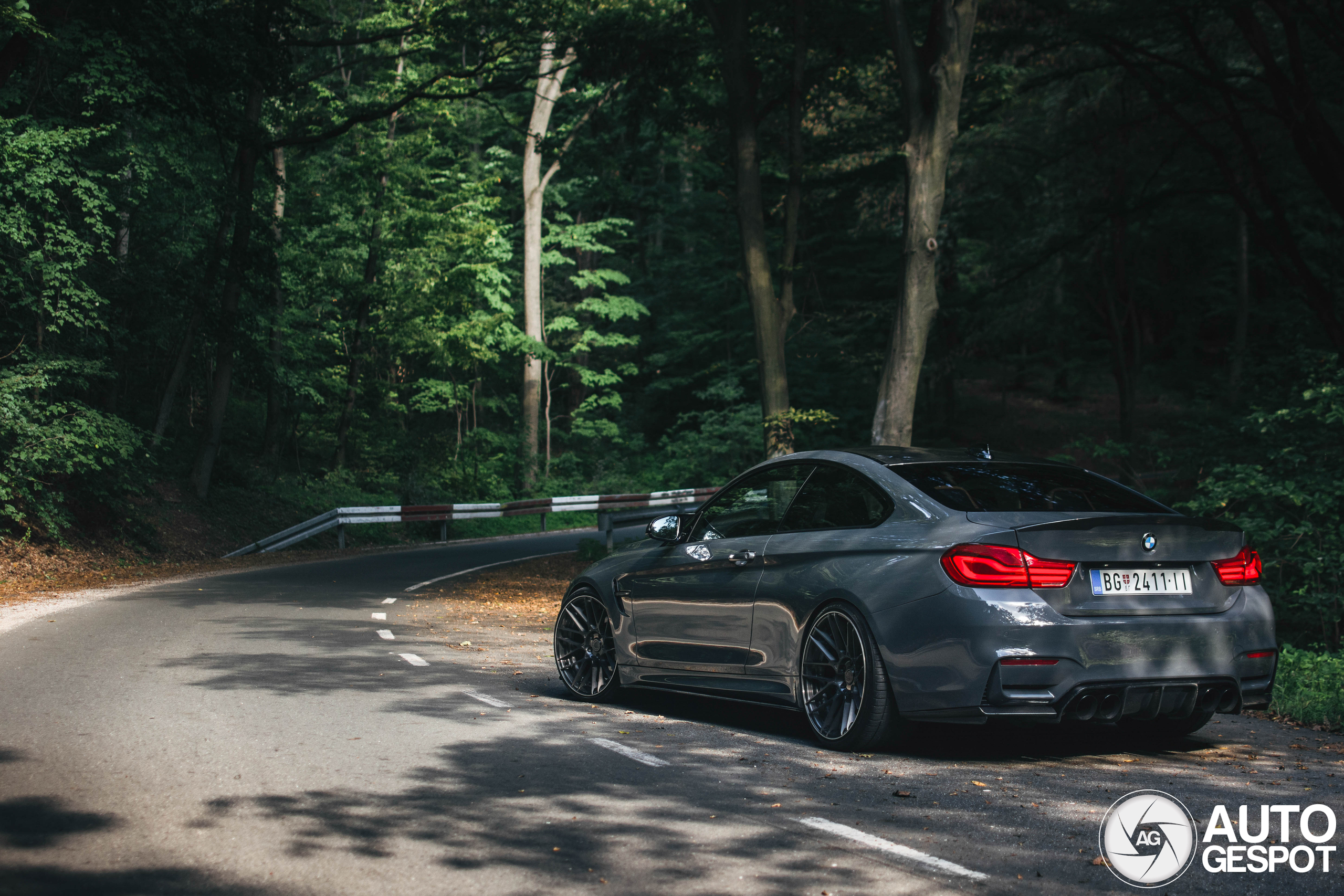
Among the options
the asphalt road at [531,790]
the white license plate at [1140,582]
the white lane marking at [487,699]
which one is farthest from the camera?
the white lane marking at [487,699]

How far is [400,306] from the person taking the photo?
33.7m

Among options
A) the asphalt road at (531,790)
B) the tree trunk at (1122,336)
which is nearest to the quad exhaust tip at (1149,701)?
the asphalt road at (531,790)

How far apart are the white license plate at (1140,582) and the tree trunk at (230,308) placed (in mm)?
21715

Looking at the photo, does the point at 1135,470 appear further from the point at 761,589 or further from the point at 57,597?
the point at 57,597

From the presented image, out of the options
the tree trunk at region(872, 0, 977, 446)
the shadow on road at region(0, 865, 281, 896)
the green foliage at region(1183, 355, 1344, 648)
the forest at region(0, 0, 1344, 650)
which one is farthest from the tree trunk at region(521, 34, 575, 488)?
the shadow on road at region(0, 865, 281, 896)

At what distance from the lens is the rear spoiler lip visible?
17.6 ft

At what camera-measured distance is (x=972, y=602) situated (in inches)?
209

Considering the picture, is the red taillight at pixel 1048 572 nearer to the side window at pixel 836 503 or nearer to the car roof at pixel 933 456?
the side window at pixel 836 503

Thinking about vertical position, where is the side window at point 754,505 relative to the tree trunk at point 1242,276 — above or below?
below

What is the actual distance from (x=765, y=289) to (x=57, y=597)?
418 inches

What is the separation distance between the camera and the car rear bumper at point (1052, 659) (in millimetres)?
5238

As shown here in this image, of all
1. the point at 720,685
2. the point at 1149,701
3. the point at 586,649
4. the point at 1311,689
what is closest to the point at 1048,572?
the point at 1149,701

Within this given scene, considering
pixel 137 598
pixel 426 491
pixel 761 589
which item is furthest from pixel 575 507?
pixel 761 589

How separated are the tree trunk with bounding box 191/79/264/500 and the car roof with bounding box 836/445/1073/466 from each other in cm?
2015
